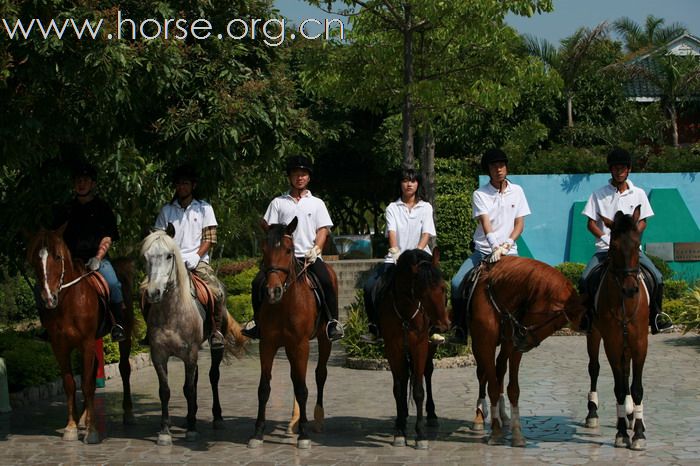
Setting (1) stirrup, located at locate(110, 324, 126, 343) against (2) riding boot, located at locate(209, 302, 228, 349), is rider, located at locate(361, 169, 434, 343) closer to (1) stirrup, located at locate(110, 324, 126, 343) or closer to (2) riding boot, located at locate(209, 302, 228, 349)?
(2) riding boot, located at locate(209, 302, 228, 349)

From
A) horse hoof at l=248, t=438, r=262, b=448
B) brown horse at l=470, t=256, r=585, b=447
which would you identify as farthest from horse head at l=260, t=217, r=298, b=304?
brown horse at l=470, t=256, r=585, b=447

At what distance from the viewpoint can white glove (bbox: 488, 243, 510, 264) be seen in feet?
35.0

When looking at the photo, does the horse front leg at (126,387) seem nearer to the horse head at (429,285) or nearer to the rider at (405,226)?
the rider at (405,226)

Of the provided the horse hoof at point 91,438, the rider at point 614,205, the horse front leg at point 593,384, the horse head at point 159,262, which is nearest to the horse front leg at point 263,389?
the horse head at point 159,262

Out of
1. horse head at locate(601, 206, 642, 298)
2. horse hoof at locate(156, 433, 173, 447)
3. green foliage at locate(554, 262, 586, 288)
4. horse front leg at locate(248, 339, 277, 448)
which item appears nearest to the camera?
horse head at locate(601, 206, 642, 298)

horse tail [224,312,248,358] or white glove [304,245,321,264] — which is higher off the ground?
white glove [304,245,321,264]

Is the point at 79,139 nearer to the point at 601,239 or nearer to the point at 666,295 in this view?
the point at 601,239

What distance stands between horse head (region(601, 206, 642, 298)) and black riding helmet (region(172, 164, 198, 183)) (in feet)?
15.2

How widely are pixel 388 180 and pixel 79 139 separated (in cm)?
3044

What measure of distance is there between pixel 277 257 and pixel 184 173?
2.19 meters

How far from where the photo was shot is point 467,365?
56.3 ft

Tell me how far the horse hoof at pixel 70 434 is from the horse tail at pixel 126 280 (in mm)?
1573

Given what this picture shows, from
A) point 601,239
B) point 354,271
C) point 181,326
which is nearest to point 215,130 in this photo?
point 181,326

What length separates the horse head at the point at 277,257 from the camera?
33.1 feet
